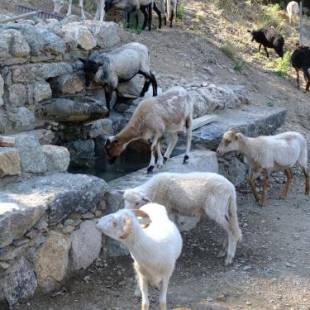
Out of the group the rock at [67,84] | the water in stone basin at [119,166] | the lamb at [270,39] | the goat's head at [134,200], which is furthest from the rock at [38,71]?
the lamb at [270,39]

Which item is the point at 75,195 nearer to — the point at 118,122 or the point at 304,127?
the point at 118,122

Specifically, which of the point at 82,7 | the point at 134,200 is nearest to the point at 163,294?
the point at 134,200

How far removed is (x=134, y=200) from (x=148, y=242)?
1144mm

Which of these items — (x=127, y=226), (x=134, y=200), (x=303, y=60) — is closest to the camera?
(x=127, y=226)

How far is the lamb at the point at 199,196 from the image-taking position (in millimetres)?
6406

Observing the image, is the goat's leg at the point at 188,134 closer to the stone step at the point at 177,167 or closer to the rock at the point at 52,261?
the stone step at the point at 177,167

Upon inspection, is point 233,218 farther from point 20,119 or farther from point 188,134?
point 20,119

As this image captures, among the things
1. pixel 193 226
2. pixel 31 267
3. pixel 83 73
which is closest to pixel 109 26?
pixel 83 73

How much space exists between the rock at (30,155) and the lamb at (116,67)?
2.94 metres

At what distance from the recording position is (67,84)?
353 inches

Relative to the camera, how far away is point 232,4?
20.5 meters

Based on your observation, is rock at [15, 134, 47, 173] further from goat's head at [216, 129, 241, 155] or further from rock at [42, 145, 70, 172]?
goat's head at [216, 129, 241, 155]

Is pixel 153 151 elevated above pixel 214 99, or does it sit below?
above

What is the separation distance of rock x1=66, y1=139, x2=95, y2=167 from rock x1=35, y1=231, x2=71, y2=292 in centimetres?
287
